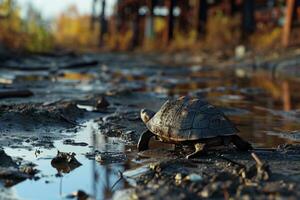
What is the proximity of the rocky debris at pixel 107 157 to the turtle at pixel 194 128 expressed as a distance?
244 millimetres

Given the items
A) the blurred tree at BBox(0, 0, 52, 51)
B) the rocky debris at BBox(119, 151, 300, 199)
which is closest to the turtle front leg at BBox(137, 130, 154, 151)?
the rocky debris at BBox(119, 151, 300, 199)

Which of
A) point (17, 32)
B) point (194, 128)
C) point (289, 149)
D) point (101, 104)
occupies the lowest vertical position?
point (101, 104)

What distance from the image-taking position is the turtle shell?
3.68 metres

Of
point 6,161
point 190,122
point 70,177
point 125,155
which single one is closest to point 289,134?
point 190,122

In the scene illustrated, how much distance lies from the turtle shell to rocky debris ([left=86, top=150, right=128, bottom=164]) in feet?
1.20

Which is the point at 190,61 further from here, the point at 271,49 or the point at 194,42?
the point at 271,49

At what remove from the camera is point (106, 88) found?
28.6 feet

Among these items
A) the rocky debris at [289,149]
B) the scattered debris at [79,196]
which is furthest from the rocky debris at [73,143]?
the rocky debris at [289,149]

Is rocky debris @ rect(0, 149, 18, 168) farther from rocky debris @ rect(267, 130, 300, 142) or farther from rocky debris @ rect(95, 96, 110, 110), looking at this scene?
rocky debris @ rect(95, 96, 110, 110)

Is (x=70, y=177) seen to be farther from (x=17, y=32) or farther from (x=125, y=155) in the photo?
(x=17, y=32)

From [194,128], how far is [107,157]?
0.62 m

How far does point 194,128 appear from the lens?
145 inches

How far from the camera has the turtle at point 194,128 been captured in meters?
3.67

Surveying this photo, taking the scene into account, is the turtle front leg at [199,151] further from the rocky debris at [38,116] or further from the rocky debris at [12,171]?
the rocky debris at [38,116]
